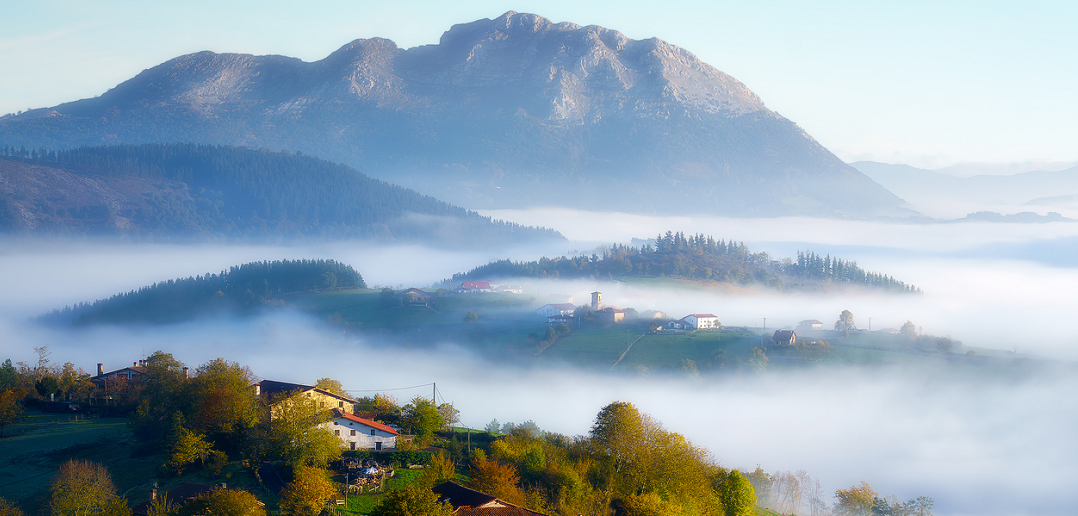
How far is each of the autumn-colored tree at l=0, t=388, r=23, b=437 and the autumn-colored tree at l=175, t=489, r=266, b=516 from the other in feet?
122

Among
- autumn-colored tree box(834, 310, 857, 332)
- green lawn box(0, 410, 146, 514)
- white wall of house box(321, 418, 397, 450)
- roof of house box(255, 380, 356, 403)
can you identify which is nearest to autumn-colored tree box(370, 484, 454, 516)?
white wall of house box(321, 418, 397, 450)

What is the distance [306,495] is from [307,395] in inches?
786

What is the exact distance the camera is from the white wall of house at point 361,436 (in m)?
66.9

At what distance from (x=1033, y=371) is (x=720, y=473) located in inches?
5400

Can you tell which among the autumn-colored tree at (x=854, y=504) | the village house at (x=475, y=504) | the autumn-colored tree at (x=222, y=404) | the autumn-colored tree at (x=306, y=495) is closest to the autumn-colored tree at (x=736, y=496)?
the village house at (x=475, y=504)

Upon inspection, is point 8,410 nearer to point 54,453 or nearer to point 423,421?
point 54,453

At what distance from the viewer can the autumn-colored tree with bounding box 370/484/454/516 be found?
4294 cm

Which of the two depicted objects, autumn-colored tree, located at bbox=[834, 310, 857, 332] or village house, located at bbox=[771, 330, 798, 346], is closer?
village house, located at bbox=[771, 330, 798, 346]

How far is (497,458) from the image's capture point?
209 ft

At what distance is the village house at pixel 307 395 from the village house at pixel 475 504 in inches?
907

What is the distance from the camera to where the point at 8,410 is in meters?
76.2

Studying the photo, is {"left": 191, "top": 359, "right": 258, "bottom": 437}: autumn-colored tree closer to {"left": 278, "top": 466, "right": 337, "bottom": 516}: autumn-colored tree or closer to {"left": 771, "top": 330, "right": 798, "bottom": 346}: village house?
{"left": 278, "top": 466, "right": 337, "bottom": 516}: autumn-colored tree

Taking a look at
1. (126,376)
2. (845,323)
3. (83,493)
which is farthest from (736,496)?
(845,323)

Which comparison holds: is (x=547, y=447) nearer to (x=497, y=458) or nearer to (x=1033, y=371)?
(x=497, y=458)
